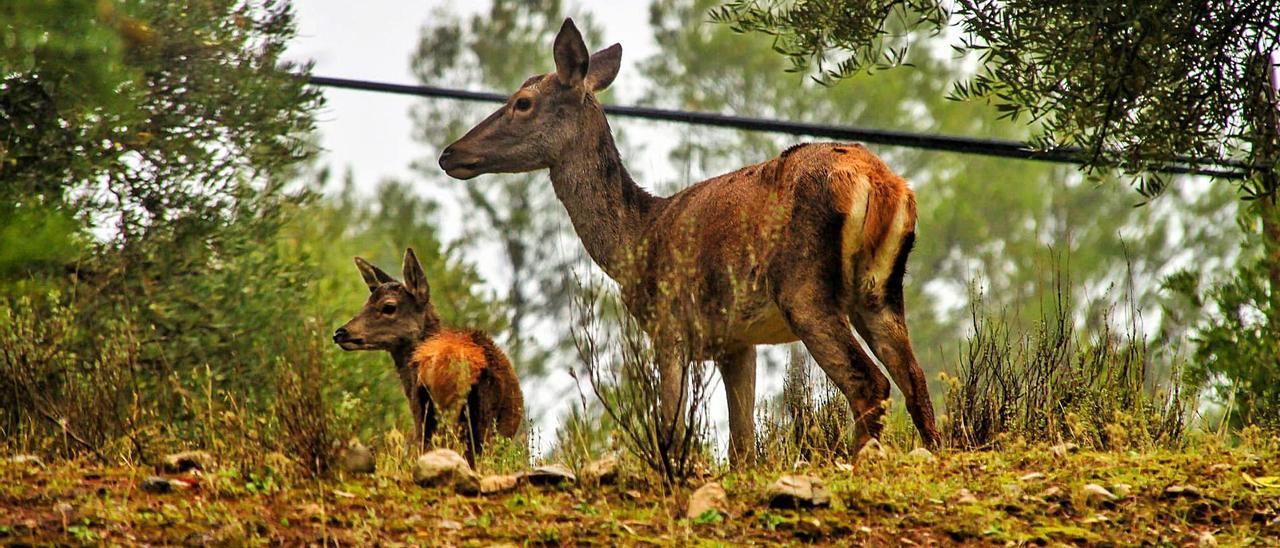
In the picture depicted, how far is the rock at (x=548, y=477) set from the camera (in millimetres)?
6980

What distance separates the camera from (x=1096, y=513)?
6.68 m

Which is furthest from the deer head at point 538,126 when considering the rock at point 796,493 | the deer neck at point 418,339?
the rock at point 796,493

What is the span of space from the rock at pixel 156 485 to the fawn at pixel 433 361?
168 centimetres

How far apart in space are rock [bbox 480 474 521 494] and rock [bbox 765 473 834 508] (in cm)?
120

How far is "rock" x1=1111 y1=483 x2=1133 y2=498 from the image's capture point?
684cm

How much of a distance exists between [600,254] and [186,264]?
6085 mm

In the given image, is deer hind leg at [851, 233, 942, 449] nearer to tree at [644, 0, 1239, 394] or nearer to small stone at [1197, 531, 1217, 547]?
small stone at [1197, 531, 1217, 547]

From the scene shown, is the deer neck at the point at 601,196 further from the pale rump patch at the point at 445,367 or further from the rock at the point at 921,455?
the rock at the point at 921,455

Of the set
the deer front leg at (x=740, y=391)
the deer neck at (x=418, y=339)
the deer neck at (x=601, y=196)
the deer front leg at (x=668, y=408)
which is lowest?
the deer front leg at (x=668, y=408)

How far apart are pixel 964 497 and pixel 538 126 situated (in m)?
4.26

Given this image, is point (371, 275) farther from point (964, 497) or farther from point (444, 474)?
point (964, 497)

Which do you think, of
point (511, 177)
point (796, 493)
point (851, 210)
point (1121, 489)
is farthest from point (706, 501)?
point (511, 177)

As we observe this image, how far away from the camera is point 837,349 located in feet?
26.6

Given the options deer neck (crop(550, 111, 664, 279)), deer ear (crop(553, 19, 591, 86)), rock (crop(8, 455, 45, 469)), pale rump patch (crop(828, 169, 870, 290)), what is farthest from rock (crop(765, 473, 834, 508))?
deer ear (crop(553, 19, 591, 86))
